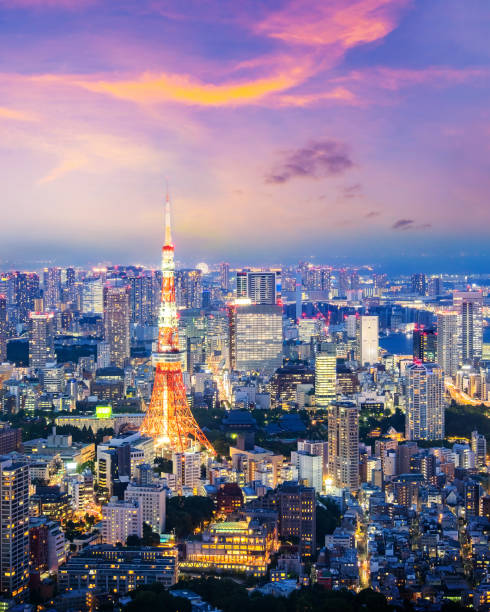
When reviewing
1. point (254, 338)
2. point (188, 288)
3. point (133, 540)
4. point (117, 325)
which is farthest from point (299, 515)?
point (188, 288)

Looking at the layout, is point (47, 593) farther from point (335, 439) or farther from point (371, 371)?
point (371, 371)

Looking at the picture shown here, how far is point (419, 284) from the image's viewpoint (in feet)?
139

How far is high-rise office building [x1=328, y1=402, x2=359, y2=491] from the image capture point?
14477 millimetres

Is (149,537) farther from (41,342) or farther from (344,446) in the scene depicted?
(41,342)

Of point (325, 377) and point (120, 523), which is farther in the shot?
point (325, 377)

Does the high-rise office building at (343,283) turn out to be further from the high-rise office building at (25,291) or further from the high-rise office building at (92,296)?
the high-rise office building at (25,291)

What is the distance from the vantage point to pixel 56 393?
21969 mm

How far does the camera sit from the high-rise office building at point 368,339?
2964 centimetres

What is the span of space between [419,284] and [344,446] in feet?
92.3

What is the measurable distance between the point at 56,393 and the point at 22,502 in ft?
41.4

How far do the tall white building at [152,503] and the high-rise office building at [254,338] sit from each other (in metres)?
15.8

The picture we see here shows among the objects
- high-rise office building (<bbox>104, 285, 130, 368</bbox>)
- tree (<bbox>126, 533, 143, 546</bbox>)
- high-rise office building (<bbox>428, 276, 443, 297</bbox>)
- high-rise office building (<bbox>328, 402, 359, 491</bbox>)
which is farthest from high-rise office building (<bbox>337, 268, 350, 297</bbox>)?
tree (<bbox>126, 533, 143, 546</bbox>)

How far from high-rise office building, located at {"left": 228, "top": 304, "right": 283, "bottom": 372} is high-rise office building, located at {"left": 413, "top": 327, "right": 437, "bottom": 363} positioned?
3737 mm

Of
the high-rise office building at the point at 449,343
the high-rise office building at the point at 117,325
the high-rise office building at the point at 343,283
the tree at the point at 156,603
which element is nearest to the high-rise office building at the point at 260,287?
the high-rise office building at the point at 117,325
